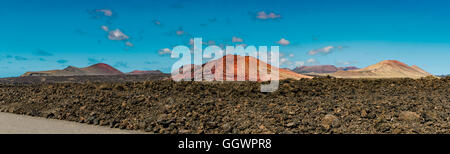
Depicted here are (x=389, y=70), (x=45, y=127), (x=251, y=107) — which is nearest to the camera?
(x=45, y=127)

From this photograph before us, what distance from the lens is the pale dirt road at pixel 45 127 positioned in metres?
6.39

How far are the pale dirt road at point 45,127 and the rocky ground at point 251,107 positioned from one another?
0.91 feet

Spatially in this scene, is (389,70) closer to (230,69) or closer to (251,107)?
(230,69)

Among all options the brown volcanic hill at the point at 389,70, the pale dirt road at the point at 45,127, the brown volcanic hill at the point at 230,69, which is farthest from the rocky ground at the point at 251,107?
the brown volcanic hill at the point at 389,70

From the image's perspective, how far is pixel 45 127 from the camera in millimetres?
6930

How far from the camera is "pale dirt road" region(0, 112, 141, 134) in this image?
6393 mm

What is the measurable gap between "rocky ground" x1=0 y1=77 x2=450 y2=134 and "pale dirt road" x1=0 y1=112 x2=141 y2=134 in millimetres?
276

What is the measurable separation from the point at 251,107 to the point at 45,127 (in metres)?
5.03

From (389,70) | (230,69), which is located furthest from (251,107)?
(389,70)

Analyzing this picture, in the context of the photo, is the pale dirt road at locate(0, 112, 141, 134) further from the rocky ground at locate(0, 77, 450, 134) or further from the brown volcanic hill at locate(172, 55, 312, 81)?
the brown volcanic hill at locate(172, 55, 312, 81)
